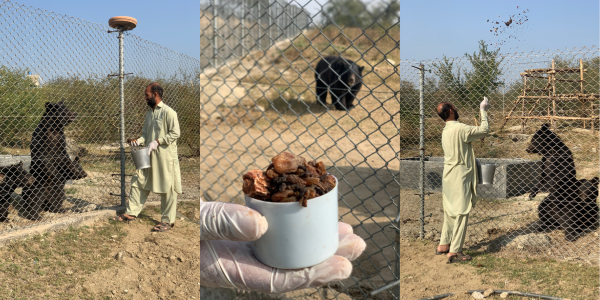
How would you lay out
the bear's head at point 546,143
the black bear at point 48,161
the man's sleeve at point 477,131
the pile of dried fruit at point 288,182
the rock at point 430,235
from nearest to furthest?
the pile of dried fruit at point 288,182
the man's sleeve at point 477,131
the black bear at point 48,161
the bear's head at point 546,143
the rock at point 430,235

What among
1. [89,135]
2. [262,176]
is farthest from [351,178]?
[89,135]

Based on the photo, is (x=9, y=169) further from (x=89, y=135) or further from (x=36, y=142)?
(x=89, y=135)

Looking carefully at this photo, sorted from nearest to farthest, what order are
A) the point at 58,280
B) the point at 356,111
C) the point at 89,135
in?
the point at 356,111, the point at 58,280, the point at 89,135

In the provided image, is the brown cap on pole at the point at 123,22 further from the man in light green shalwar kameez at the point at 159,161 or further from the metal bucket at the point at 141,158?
the metal bucket at the point at 141,158

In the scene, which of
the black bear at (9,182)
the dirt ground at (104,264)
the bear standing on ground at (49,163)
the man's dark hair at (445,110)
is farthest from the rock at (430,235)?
the black bear at (9,182)

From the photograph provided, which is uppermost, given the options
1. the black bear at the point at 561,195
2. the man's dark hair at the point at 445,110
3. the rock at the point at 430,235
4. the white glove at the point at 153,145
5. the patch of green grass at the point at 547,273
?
the man's dark hair at the point at 445,110

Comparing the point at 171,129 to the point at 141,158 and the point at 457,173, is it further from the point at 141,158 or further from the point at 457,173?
the point at 457,173

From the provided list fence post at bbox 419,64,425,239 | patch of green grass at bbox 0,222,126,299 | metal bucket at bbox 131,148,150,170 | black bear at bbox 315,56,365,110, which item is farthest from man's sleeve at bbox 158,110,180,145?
fence post at bbox 419,64,425,239

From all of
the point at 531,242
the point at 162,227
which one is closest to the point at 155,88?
the point at 162,227
